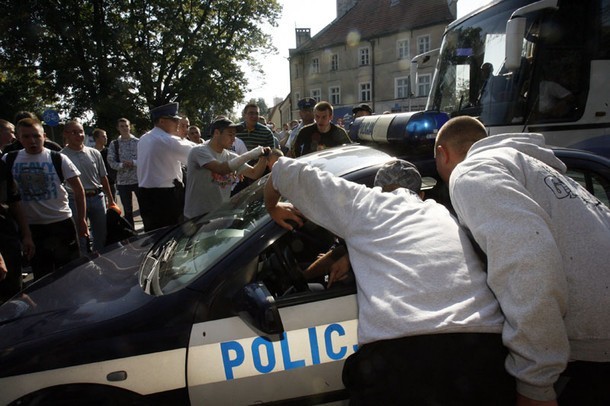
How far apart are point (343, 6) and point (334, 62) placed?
6078 mm

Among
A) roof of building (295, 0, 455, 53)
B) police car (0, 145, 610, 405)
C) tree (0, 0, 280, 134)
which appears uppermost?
roof of building (295, 0, 455, 53)

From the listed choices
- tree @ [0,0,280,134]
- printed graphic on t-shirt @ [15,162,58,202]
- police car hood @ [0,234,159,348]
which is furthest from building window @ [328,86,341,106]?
police car hood @ [0,234,159,348]

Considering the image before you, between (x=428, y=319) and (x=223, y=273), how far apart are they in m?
0.86

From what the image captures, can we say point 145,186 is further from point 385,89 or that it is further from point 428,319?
point 385,89

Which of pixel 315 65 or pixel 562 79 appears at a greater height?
pixel 315 65

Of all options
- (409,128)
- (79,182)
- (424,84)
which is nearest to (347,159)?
(409,128)

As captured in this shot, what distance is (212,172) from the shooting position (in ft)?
11.9

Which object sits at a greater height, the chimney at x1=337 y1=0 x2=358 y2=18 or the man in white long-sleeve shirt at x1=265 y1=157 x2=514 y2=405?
the chimney at x1=337 y1=0 x2=358 y2=18

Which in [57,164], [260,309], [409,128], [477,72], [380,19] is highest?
[380,19]

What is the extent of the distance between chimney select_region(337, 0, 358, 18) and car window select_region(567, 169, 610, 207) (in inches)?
1446

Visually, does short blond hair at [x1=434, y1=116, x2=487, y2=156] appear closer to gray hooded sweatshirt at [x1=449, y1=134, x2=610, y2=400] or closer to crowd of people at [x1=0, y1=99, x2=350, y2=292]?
gray hooded sweatshirt at [x1=449, y1=134, x2=610, y2=400]

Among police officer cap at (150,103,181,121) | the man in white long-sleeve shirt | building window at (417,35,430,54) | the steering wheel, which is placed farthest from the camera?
building window at (417,35,430,54)

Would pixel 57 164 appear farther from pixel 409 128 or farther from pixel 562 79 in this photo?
pixel 562 79

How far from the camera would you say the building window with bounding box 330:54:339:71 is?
33656 mm
